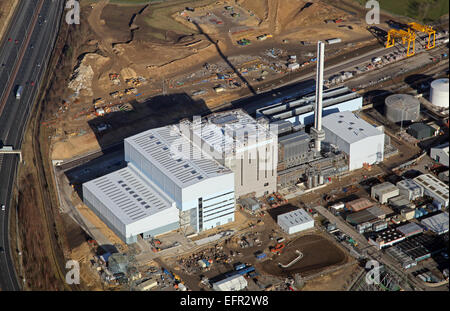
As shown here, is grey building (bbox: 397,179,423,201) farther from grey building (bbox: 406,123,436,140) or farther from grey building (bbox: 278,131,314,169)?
grey building (bbox: 406,123,436,140)

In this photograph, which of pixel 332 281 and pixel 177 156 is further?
pixel 177 156

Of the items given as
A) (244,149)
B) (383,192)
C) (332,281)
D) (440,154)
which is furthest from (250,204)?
(440,154)

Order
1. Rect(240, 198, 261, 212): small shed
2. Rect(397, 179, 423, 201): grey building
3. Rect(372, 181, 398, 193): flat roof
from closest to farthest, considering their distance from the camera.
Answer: Rect(240, 198, 261, 212): small shed
Rect(397, 179, 423, 201): grey building
Rect(372, 181, 398, 193): flat roof

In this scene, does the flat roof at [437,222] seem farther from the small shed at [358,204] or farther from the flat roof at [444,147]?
the flat roof at [444,147]

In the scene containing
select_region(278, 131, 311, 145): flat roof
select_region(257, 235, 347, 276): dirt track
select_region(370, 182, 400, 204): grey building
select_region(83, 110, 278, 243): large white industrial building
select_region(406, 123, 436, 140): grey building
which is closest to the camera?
select_region(257, 235, 347, 276): dirt track

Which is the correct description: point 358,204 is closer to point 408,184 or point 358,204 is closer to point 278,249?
point 408,184

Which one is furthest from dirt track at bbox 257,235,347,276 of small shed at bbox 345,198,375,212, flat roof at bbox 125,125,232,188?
flat roof at bbox 125,125,232,188
